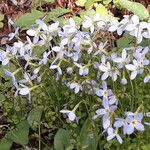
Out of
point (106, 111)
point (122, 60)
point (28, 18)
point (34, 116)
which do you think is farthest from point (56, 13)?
point (106, 111)

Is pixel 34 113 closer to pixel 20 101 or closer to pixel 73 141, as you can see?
pixel 20 101

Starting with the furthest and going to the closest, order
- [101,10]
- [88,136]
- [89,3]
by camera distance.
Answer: [89,3], [101,10], [88,136]

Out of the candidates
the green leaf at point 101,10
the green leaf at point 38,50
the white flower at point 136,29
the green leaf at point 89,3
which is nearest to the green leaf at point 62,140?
the green leaf at point 38,50

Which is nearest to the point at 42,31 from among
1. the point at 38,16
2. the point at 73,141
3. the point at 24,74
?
the point at 24,74

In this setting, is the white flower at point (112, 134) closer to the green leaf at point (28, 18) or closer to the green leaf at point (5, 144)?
the green leaf at point (5, 144)

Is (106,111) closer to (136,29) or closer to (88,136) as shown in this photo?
(88,136)

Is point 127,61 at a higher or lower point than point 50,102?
higher
